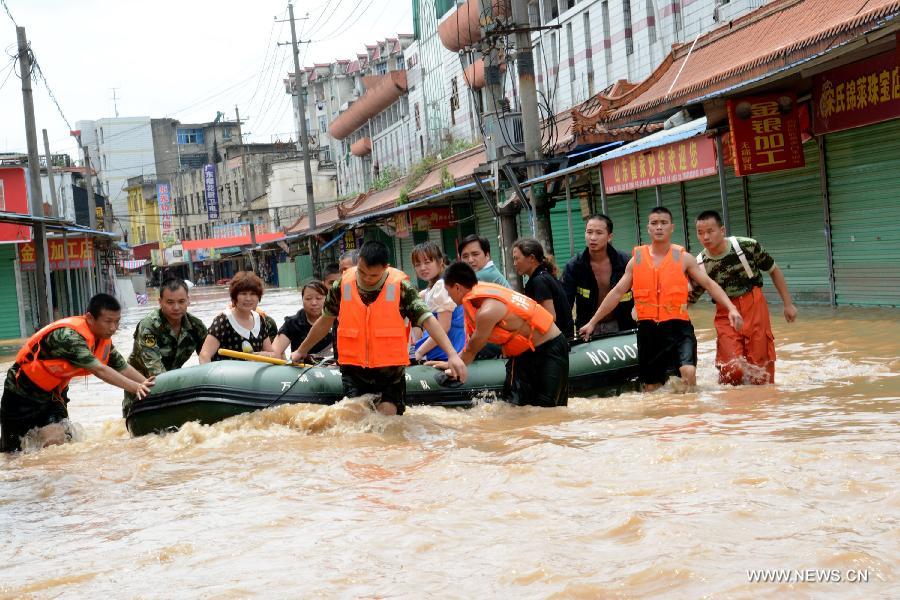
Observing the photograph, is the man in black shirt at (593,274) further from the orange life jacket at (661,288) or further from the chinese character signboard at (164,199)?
the chinese character signboard at (164,199)

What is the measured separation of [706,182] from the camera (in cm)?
1789

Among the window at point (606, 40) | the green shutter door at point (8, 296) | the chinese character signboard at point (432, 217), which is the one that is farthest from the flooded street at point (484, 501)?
the chinese character signboard at point (432, 217)

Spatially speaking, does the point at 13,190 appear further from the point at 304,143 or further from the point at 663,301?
the point at 663,301

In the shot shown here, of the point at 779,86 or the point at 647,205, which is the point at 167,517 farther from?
the point at 647,205

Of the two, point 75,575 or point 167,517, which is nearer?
point 75,575

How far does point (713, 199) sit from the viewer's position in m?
17.7

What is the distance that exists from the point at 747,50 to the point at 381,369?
10054 millimetres

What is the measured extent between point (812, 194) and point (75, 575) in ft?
41.5

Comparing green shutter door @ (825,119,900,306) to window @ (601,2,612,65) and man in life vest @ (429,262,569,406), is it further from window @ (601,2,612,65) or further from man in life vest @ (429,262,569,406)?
window @ (601,2,612,65)

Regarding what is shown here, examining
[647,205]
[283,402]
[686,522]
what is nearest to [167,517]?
[283,402]

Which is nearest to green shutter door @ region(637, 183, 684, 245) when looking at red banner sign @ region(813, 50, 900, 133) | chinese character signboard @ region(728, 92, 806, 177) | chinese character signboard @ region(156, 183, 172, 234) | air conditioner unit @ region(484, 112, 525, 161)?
air conditioner unit @ region(484, 112, 525, 161)

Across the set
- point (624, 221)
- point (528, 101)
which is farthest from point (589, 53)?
point (528, 101)

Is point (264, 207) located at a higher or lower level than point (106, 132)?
lower

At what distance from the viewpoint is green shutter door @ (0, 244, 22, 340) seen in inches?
1018
